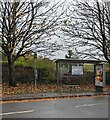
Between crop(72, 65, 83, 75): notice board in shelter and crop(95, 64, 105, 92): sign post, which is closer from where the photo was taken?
crop(95, 64, 105, 92): sign post

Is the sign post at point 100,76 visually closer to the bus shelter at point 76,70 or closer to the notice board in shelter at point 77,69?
the bus shelter at point 76,70

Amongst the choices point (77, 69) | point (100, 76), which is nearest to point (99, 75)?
point (100, 76)

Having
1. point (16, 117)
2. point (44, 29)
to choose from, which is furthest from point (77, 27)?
point (16, 117)

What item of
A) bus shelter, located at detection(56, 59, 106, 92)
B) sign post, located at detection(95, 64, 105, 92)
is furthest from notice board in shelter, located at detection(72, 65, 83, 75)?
sign post, located at detection(95, 64, 105, 92)

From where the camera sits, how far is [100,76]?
24.2 metres

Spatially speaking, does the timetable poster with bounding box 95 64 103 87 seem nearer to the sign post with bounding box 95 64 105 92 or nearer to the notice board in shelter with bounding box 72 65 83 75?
the sign post with bounding box 95 64 105 92

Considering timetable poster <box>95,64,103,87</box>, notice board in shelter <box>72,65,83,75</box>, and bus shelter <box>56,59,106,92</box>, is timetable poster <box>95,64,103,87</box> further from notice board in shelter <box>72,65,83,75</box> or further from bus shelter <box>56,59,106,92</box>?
notice board in shelter <box>72,65,83,75</box>

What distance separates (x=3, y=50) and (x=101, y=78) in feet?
26.1

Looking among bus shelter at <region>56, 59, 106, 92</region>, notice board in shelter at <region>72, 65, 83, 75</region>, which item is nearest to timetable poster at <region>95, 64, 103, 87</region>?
bus shelter at <region>56, 59, 106, 92</region>

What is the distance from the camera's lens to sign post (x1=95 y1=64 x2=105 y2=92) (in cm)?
2412

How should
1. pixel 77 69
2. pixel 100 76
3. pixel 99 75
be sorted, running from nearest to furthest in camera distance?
pixel 100 76 < pixel 99 75 < pixel 77 69

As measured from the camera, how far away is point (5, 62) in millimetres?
28703

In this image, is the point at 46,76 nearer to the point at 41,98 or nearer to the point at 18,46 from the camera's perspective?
the point at 18,46

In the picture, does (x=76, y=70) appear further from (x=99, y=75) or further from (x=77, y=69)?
(x=99, y=75)
